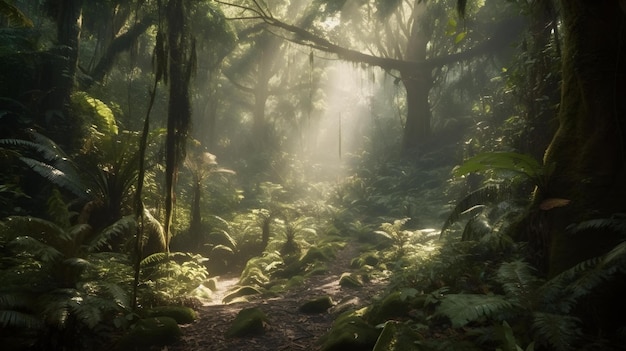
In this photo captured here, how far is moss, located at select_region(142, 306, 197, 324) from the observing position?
219 inches

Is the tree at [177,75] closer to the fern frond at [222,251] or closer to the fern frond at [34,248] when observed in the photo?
the fern frond at [222,251]

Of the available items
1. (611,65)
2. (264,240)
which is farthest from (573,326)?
(264,240)

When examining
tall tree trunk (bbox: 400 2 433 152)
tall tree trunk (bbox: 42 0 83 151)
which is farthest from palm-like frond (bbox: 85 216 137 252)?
tall tree trunk (bbox: 400 2 433 152)

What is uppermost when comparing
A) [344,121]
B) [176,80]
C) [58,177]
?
[344,121]

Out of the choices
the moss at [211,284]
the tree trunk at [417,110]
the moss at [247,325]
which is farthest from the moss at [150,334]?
the tree trunk at [417,110]

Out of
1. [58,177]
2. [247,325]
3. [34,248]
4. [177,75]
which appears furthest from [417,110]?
[34,248]

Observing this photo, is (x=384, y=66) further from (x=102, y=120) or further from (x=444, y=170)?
(x=102, y=120)

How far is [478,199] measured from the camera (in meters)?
6.38

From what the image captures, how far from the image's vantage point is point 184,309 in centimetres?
588

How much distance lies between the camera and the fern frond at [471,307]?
3127 millimetres

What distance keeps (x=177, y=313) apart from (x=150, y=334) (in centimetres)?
99

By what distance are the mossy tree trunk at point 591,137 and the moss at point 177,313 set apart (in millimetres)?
5128

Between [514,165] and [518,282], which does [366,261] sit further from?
[518,282]

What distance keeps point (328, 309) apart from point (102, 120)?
7.37 m
